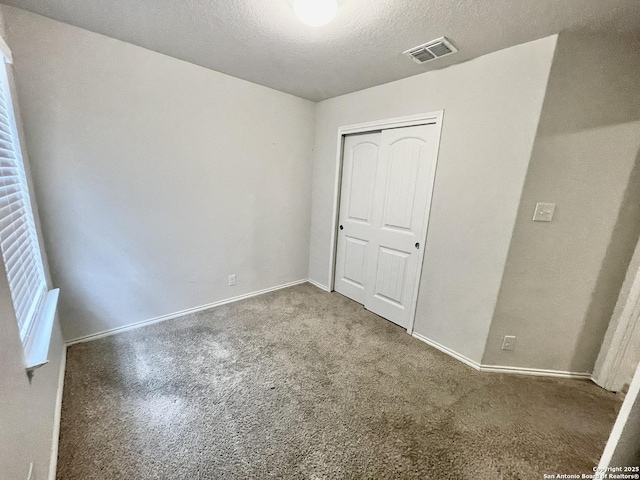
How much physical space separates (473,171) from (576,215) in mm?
710

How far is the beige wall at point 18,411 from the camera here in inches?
31.4

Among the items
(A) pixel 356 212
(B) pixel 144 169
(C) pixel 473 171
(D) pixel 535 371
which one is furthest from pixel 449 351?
(B) pixel 144 169

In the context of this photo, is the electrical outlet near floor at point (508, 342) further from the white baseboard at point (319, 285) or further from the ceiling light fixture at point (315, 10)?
the ceiling light fixture at point (315, 10)

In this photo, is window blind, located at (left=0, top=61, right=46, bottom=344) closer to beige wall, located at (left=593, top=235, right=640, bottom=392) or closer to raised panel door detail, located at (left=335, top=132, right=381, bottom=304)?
raised panel door detail, located at (left=335, top=132, right=381, bottom=304)

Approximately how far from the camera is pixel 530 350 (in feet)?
6.41

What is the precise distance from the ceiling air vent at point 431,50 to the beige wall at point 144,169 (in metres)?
1.46

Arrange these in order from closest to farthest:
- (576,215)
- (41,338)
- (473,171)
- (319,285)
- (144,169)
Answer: (41,338), (576,215), (473,171), (144,169), (319,285)

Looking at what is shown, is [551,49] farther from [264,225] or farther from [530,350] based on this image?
[264,225]

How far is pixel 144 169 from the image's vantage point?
2.11m

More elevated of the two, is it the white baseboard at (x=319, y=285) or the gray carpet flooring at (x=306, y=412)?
the white baseboard at (x=319, y=285)

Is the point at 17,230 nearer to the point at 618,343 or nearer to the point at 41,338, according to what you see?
the point at 41,338

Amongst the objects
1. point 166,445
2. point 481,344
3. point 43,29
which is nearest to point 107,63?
point 43,29

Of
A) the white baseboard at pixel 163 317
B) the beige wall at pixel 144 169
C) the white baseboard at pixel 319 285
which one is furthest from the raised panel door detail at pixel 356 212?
the white baseboard at pixel 163 317

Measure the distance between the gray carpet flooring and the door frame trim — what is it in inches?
29.8
